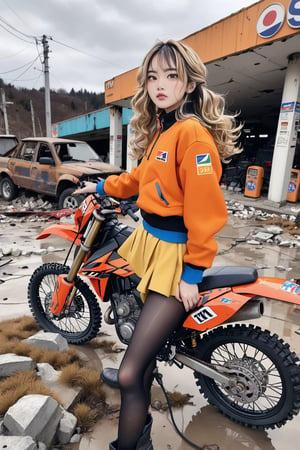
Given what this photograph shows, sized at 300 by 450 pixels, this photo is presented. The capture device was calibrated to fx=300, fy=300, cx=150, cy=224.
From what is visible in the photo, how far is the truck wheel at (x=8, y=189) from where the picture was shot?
26.6ft

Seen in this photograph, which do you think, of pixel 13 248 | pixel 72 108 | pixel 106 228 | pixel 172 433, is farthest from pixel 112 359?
pixel 72 108

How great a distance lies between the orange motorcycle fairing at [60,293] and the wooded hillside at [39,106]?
64.8m

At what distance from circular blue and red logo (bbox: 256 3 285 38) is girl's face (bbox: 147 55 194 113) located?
6065 mm

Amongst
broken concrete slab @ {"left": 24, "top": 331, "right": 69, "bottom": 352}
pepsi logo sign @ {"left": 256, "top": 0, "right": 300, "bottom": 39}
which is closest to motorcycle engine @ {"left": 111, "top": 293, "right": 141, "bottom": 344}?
broken concrete slab @ {"left": 24, "top": 331, "right": 69, "bottom": 352}

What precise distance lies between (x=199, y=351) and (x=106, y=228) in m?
0.96

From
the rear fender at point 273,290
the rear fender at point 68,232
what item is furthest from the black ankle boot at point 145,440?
the rear fender at point 68,232

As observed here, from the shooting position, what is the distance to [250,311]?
1.61m

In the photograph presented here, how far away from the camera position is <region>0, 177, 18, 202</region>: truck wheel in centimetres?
810

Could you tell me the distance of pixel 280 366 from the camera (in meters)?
1.58

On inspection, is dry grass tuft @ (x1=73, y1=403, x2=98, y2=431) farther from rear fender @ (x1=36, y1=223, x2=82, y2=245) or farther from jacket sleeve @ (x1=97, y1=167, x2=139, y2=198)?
jacket sleeve @ (x1=97, y1=167, x2=139, y2=198)

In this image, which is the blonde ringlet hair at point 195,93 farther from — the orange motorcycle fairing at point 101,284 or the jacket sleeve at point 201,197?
the orange motorcycle fairing at point 101,284

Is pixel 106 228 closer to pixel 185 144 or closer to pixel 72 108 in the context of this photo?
pixel 185 144

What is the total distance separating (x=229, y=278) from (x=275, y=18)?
6428mm

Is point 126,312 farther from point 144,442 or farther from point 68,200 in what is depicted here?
point 68,200
